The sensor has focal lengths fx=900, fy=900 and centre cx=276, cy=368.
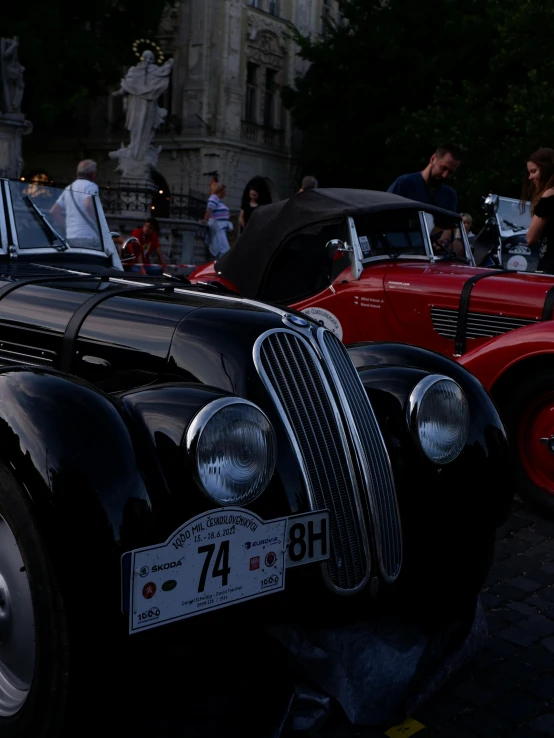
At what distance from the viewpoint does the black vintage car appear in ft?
7.29

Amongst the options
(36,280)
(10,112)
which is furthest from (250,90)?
(36,280)

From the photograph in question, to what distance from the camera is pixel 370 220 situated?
649 centimetres

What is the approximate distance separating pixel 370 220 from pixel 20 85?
511 inches

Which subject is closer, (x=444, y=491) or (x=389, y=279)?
(x=444, y=491)

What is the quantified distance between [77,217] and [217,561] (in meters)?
2.92

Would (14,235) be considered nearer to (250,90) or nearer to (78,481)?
(78,481)

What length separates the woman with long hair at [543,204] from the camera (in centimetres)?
621

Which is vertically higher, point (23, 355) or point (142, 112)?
point (142, 112)

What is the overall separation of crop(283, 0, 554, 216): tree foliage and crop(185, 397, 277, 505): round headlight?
19.5 m

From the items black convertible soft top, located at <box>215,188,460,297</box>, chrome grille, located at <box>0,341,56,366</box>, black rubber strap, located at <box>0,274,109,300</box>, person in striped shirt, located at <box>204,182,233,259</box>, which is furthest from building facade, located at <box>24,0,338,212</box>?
chrome grille, located at <box>0,341,56,366</box>

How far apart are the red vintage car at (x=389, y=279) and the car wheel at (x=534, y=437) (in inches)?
0.5

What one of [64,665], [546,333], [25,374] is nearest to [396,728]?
[64,665]

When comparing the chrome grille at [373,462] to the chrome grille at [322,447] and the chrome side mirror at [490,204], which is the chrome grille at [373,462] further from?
the chrome side mirror at [490,204]

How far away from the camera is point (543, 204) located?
20.3 ft
